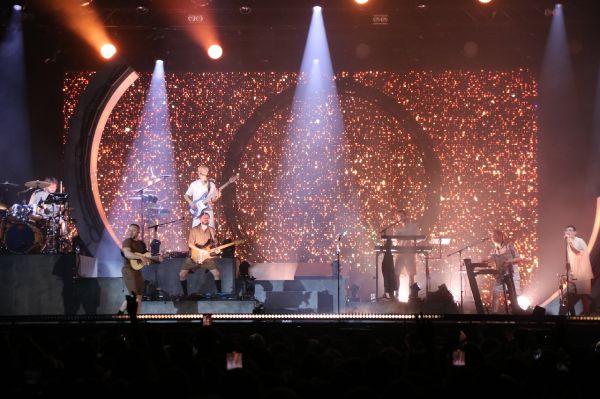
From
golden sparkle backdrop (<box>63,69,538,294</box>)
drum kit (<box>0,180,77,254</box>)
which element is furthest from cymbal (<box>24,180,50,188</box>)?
golden sparkle backdrop (<box>63,69,538,294</box>)

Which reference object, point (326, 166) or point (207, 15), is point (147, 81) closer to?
point (207, 15)

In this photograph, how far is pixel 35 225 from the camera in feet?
43.1

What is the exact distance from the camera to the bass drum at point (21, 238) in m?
12.8

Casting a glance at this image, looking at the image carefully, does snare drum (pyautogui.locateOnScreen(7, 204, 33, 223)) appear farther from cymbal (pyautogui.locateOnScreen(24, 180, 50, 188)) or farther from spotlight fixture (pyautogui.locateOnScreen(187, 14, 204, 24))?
spotlight fixture (pyautogui.locateOnScreen(187, 14, 204, 24))

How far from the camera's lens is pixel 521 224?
1568 centimetres

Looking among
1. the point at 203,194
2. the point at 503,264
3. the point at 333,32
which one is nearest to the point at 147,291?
the point at 203,194

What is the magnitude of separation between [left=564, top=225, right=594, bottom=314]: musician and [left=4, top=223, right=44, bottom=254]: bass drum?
8581 mm

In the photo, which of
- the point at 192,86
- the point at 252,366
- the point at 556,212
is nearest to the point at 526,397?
the point at 252,366

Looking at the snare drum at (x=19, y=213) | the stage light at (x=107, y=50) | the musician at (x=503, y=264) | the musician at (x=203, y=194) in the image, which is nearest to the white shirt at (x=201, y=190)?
the musician at (x=203, y=194)

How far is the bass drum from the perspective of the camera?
12.8m

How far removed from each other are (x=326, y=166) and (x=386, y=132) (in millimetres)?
1374

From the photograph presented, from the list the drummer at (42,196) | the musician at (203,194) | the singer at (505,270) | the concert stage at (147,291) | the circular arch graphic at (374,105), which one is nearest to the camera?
the concert stage at (147,291)

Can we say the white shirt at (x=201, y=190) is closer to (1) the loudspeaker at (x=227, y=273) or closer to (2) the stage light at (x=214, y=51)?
(1) the loudspeaker at (x=227, y=273)

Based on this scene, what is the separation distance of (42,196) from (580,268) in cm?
915
